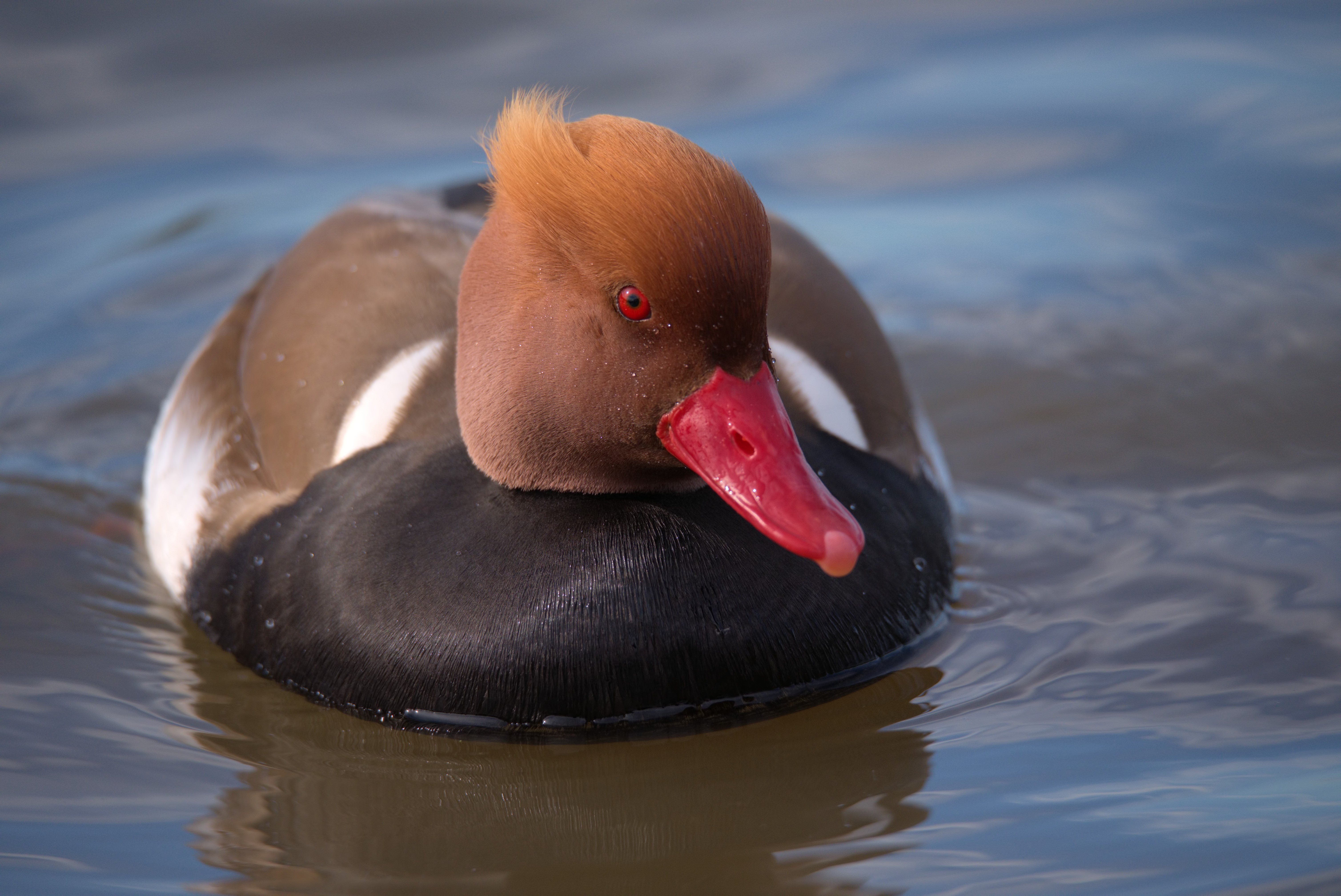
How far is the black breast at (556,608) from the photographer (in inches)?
118

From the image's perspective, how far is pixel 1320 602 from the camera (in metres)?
3.71

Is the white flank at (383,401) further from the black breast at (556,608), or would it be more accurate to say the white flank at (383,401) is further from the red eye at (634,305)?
the red eye at (634,305)

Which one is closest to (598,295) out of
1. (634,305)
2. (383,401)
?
(634,305)

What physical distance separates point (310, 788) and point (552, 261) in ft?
3.83

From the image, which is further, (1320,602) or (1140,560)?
(1140,560)

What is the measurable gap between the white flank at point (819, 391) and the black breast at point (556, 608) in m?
0.32

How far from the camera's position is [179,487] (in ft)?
13.4

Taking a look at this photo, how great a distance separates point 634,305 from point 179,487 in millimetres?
1807

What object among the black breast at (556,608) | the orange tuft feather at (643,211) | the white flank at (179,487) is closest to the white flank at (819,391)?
the black breast at (556,608)

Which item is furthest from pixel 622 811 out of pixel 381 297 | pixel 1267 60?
pixel 1267 60

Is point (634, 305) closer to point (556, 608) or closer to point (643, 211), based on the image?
point (643, 211)

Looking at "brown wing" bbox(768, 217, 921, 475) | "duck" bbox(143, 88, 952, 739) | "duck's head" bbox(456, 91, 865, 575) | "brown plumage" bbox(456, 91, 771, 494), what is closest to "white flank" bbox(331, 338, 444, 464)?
"duck" bbox(143, 88, 952, 739)

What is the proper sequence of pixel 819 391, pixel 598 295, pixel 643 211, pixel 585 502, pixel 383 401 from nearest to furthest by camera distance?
pixel 643 211
pixel 598 295
pixel 585 502
pixel 383 401
pixel 819 391

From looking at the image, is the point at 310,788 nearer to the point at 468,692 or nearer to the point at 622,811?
the point at 468,692
